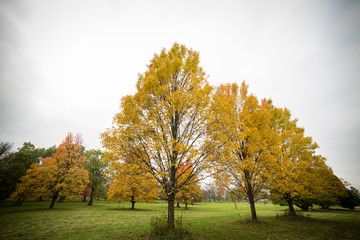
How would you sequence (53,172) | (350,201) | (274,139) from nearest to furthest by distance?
1. (274,139)
2. (53,172)
3. (350,201)

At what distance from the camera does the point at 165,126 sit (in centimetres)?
709

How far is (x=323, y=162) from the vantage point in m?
11.6

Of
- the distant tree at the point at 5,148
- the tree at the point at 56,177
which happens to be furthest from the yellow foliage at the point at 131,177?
the distant tree at the point at 5,148

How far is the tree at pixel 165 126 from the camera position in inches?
259

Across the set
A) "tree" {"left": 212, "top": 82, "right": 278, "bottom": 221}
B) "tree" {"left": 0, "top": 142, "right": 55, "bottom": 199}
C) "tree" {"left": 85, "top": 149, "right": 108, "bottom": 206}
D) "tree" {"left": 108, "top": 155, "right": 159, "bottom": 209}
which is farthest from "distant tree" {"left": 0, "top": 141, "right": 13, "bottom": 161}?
"tree" {"left": 212, "top": 82, "right": 278, "bottom": 221}

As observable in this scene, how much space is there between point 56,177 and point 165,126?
23.5m

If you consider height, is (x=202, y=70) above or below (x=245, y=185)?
above

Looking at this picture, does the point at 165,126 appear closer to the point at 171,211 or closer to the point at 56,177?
the point at 171,211

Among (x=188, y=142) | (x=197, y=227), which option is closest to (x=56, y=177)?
(x=197, y=227)

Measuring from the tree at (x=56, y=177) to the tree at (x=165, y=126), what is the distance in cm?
2010

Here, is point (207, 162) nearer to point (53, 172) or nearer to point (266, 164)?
point (266, 164)

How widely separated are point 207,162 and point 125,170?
14.3 feet

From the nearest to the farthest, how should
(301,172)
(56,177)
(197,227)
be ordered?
1. (197,227)
2. (301,172)
3. (56,177)

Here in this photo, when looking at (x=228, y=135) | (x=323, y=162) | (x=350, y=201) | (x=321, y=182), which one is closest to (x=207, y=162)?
(x=228, y=135)
